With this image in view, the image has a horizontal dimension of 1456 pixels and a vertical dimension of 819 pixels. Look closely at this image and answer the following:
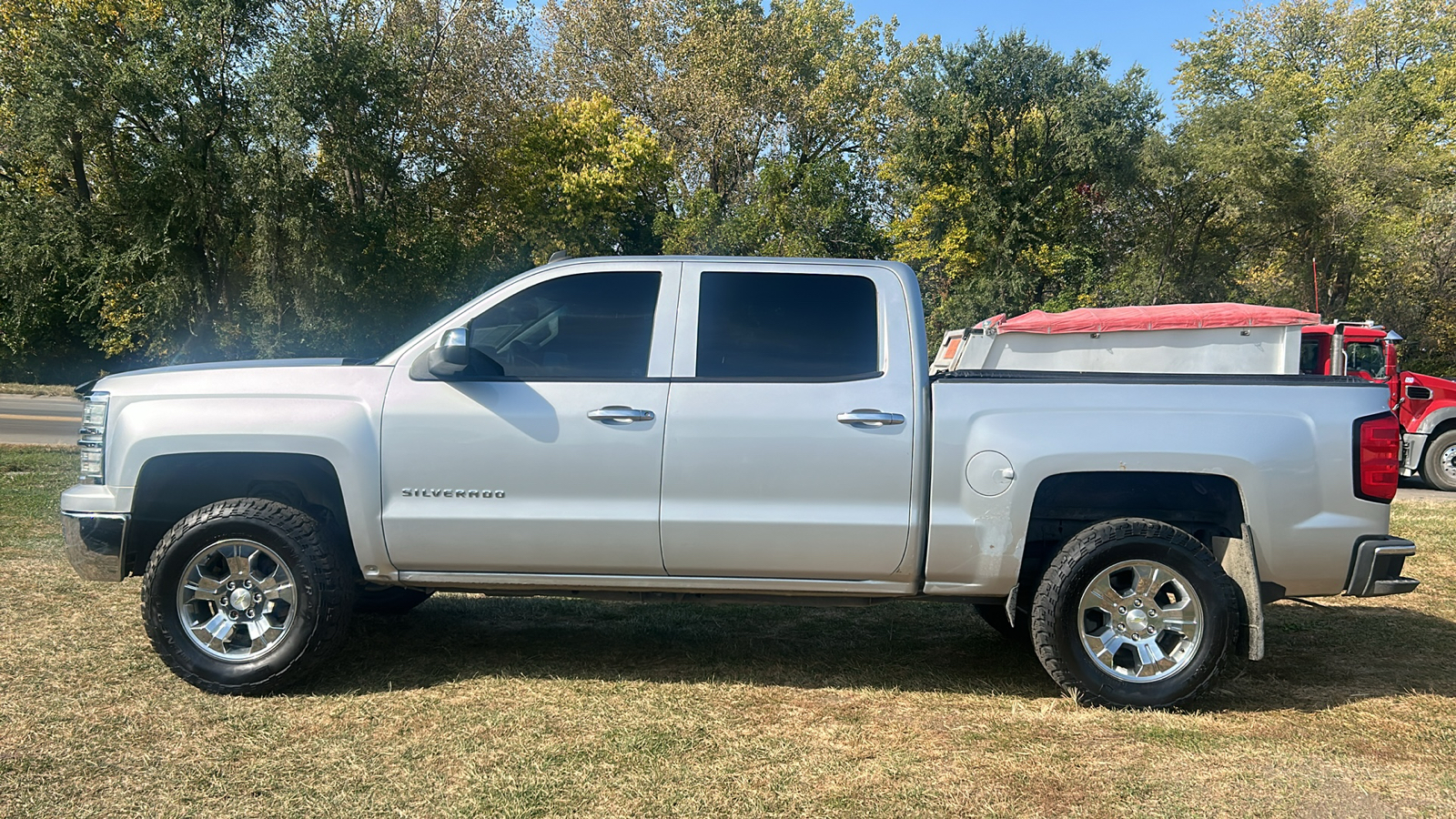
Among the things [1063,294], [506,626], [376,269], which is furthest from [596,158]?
[506,626]

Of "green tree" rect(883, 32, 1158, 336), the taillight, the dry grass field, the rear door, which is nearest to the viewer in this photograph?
the dry grass field

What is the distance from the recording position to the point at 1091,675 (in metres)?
4.56

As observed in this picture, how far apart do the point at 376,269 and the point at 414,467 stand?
25.2m

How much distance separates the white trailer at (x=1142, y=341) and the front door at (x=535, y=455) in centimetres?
660

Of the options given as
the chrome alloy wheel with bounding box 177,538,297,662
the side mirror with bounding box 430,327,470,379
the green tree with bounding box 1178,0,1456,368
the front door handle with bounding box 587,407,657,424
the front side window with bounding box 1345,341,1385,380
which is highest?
the green tree with bounding box 1178,0,1456,368

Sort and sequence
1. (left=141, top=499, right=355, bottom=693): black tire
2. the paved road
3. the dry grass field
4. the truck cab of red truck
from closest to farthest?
the dry grass field
(left=141, top=499, right=355, bottom=693): black tire
the truck cab of red truck
the paved road

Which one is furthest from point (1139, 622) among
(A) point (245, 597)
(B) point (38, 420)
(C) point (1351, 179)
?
(C) point (1351, 179)

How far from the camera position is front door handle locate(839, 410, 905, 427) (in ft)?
14.7

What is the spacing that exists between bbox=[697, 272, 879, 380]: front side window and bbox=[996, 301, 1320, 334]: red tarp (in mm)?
7383

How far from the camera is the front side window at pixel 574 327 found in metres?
4.72

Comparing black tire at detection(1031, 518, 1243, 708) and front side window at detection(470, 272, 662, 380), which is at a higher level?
front side window at detection(470, 272, 662, 380)

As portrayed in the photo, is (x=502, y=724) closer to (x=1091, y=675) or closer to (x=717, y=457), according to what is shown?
(x=717, y=457)

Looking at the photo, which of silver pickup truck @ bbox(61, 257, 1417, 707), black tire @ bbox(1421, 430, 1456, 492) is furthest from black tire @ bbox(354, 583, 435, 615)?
black tire @ bbox(1421, 430, 1456, 492)

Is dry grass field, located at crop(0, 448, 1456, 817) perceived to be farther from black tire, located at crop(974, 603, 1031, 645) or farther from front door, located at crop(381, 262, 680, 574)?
front door, located at crop(381, 262, 680, 574)
